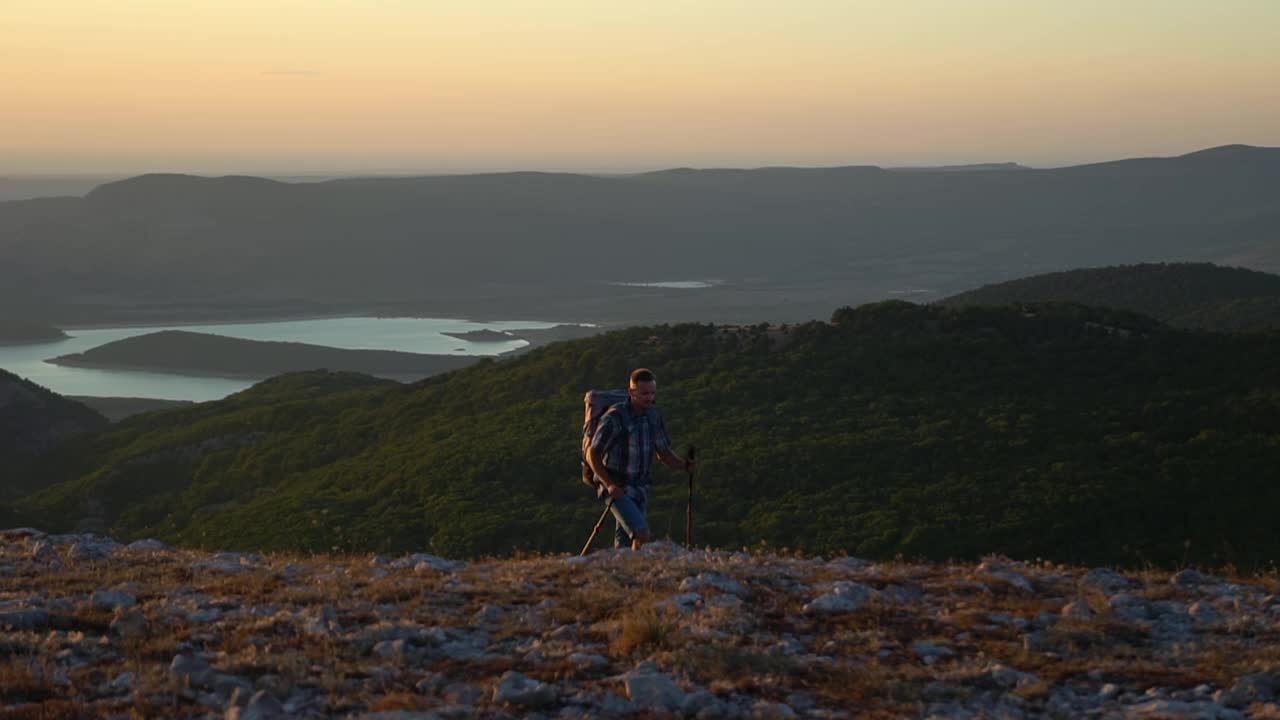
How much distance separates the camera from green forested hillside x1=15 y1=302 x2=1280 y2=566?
21.0 metres

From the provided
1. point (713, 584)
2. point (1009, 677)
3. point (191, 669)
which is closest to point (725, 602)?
point (713, 584)

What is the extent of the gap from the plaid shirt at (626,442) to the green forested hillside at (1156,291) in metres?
43.3

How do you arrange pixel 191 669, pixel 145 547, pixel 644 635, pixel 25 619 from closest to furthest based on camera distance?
pixel 191 669, pixel 644 635, pixel 25 619, pixel 145 547

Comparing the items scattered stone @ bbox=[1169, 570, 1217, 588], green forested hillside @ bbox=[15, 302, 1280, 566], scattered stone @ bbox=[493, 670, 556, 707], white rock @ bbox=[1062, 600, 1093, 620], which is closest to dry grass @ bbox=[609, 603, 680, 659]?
scattered stone @ bbox=[493, 670, 556, 707]

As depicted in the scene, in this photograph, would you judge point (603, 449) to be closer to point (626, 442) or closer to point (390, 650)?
point (626, 442)

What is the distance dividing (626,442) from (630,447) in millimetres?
57

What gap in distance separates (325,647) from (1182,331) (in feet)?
98.3

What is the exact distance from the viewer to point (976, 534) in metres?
20.2

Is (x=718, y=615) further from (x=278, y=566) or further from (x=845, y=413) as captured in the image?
(x=845, y=413)

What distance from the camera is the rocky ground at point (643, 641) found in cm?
679

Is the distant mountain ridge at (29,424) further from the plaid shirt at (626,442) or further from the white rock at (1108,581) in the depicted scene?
the white rock at (1108,581)

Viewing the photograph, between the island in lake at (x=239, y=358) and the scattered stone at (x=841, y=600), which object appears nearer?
the scattered stone at (x=841, y=600)

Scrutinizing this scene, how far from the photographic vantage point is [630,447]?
10883 mm

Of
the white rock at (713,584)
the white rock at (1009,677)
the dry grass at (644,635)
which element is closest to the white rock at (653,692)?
the dry grass at (644,635)
